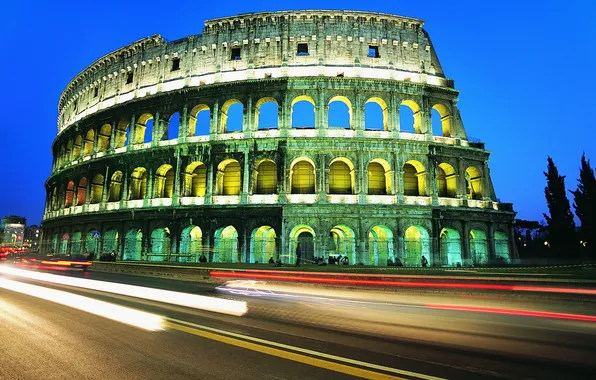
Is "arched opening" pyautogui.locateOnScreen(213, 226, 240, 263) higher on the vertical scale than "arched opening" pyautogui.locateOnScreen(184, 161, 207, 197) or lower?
lower

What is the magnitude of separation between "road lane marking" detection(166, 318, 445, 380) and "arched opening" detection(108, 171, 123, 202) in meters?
26.3

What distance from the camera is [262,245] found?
24.0 m

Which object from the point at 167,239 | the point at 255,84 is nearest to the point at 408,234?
the point at 255,84

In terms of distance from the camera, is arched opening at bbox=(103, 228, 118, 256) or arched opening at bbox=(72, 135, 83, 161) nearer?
arched opening at bbox=(103, 228, 118, 256)

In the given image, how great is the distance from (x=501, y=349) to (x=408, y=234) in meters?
20.8

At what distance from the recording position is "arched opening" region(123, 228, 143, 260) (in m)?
26.0

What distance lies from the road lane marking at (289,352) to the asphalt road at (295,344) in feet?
0.05

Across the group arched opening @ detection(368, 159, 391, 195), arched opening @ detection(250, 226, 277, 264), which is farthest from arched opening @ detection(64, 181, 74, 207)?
arched opening @ detection(368, 159, 391, 195)

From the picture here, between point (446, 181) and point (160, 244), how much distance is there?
22.6 m

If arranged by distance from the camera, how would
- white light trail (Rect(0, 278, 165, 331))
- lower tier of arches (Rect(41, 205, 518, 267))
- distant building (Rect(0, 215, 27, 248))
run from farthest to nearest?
distant building (Rect(0, 215, 27, 248)), lower tier of arches (Rect(41, 205, 518, 267)), white light trail (Rect(0, 278, 165, 331))

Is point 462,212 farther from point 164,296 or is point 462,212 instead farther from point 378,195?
point 164,296

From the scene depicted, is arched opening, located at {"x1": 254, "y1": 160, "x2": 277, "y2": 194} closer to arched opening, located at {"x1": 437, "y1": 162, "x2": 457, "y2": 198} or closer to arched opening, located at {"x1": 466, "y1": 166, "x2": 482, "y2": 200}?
arched opening, located at {"x1": 437, "y1": 162, "x2": 457, "y2": 198}

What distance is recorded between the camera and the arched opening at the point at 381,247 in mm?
22375

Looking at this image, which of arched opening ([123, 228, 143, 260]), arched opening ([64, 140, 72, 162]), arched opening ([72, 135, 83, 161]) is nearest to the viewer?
arched opening ([123, 228, 143, 260])
